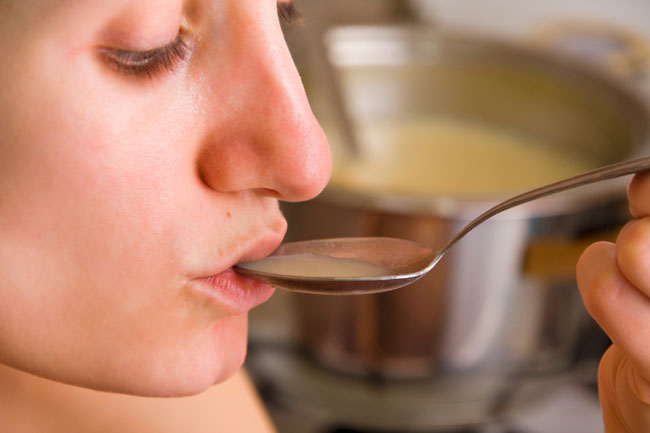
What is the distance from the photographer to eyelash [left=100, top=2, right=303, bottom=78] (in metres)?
0.34

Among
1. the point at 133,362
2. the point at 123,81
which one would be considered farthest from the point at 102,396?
the point at 123,81

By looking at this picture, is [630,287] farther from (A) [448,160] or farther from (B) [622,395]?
(A) [448,160]

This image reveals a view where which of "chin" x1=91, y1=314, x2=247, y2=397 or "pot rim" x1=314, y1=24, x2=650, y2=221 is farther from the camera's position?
"pot rim" x1=314, y1=24, x2=650, y2=221

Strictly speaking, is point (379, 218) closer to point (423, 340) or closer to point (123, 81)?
point (423, 340)

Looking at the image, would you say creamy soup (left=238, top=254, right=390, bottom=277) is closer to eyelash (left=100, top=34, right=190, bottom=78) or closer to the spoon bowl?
the spoon bowl

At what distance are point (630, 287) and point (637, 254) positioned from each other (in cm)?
3

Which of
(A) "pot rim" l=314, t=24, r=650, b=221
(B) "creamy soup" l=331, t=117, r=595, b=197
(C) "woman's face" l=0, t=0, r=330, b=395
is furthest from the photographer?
(B) "creamy soup" l=331, t=117, r=595, b=197

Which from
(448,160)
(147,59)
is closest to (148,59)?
(147,59)

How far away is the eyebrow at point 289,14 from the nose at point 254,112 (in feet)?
0.18

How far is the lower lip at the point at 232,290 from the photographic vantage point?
0.40 m

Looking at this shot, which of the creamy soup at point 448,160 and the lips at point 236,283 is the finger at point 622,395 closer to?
the lips at point 236,283

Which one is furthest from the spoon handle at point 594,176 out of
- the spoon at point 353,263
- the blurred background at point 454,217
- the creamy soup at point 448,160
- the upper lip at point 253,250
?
the creamy soup at point 448,160

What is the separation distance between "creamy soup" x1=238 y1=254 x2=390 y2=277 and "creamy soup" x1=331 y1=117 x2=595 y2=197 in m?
0.56

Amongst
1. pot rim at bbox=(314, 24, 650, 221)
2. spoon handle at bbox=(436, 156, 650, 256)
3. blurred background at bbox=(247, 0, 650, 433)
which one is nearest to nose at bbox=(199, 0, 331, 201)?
spoon handle at bbox=(436, 156, 650, 256)
